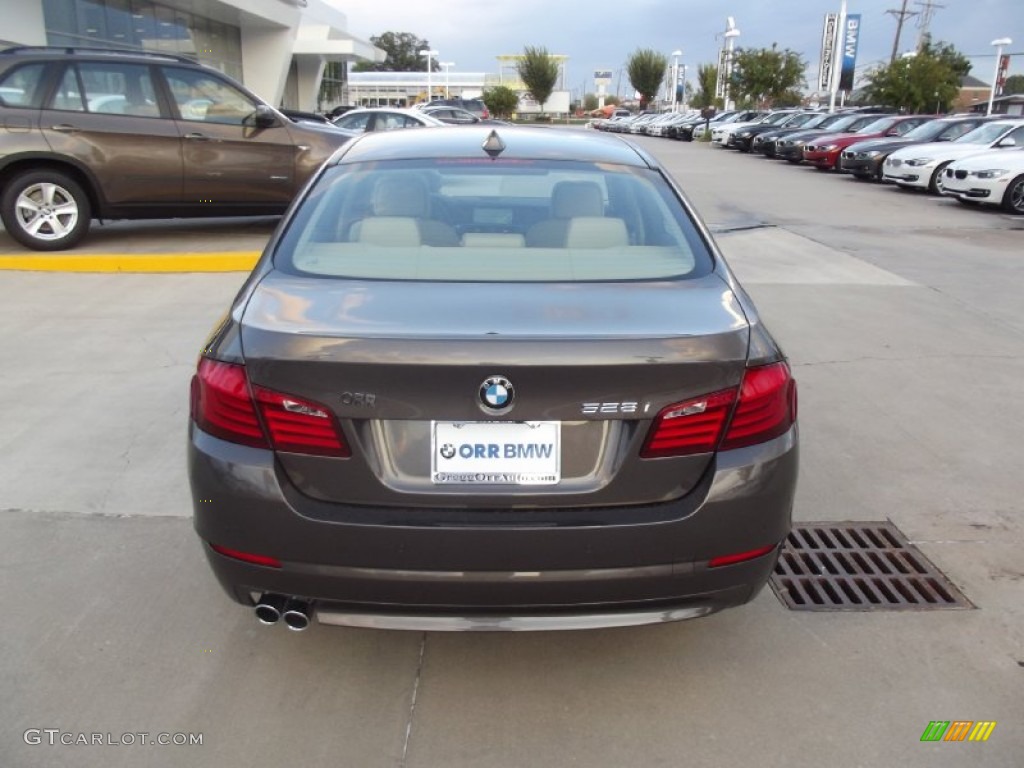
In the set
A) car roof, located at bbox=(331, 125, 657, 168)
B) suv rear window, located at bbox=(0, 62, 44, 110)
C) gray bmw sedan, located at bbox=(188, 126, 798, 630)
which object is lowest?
gray bmw sedan, located at bbox=(188, 126, 798, 630)

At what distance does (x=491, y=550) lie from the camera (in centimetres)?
238

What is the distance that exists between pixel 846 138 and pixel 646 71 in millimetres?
74354

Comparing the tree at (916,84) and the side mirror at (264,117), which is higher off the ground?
the tree at (916,84)

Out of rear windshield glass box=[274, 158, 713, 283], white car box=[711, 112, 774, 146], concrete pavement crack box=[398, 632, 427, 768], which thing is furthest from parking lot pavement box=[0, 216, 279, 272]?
white car box=[711, 112, 774, 146]

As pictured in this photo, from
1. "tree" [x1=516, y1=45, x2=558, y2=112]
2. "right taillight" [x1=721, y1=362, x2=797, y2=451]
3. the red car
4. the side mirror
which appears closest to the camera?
"right taillight" [x1=721, y1=362, x2=797, y2=451]

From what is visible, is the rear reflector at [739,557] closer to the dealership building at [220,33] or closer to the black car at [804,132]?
the dealership building at [220,33]

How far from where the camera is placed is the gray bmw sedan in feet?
7.67

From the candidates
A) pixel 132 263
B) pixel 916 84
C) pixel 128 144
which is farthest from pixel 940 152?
pixel 916 84

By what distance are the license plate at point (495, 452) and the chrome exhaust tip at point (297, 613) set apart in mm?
559

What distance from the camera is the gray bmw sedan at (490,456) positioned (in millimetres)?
2338

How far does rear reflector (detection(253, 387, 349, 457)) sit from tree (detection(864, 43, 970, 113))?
4023 centimetres

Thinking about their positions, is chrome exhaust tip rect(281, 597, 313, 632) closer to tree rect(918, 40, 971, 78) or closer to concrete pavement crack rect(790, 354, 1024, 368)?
concrete pavement crack rect(790, 354, 1024, 368)

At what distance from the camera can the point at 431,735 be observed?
8.68ft

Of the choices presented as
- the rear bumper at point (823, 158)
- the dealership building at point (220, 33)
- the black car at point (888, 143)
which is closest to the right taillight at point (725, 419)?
the dealership building at point (220, 33)
